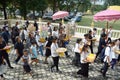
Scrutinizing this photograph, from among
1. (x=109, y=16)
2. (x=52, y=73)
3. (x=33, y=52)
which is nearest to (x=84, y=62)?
(x=52, y=73)

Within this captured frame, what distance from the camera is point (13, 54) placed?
13.3m

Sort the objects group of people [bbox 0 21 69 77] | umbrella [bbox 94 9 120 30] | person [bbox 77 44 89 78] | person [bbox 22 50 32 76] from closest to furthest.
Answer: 1. person [bbox 77 44 89 78]
2. person [bbox 22 50 32 76]
3. group of people [bbox 0 21 69 77]
4. umbrella [bbox 94 9 120 30]

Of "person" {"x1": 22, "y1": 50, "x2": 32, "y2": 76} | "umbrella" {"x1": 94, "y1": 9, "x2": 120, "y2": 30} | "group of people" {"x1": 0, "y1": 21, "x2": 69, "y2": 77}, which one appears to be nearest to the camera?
A: "person" {"x1": 22, "y1": 50, "x2": 32, "y2": 76}

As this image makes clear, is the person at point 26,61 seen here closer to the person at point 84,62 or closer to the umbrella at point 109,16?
the person at point 84,62

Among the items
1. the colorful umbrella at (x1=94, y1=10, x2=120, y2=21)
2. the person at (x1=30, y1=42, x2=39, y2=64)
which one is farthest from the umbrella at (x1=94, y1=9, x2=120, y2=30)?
the person at (x1=30, y1=42, x2=39, y2=64)

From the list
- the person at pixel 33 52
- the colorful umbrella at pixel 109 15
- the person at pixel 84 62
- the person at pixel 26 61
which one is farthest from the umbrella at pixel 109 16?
the person at pixel 26 61

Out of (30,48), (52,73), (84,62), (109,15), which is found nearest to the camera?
(84,62)

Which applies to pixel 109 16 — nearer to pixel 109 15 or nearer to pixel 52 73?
pixel 109 15

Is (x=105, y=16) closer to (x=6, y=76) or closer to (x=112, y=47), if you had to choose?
(x=112, y=47)

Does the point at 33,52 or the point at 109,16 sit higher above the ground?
the point at 109,16

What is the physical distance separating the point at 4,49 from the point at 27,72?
1428 mm

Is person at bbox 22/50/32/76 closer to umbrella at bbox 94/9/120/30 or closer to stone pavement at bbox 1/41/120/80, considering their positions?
stone pavement at bbox 1/41/120/80

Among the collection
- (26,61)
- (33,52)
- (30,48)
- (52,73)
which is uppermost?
(30,48)

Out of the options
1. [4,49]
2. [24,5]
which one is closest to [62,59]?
[4,49]
